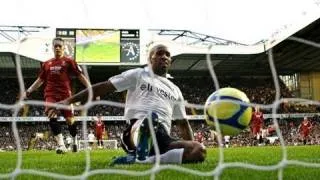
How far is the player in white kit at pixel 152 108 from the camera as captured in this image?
4.62m

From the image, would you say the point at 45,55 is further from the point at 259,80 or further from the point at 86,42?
the point at 259,80

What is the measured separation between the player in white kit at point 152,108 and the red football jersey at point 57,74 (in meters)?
2.63

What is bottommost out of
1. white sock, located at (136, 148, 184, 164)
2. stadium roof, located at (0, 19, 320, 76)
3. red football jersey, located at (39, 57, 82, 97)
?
white sock, located at (136, 148, 184, 164)

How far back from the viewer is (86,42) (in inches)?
1026

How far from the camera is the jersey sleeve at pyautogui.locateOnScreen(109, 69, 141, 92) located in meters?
4.74

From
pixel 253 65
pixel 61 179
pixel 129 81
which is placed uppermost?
pixel 253 65

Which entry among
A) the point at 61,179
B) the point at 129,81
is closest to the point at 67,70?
the point at 129,81

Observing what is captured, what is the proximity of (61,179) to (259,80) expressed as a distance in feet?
97.1

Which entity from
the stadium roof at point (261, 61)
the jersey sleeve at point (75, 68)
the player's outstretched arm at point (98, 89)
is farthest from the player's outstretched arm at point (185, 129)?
the stadium roof at point (261, 61)

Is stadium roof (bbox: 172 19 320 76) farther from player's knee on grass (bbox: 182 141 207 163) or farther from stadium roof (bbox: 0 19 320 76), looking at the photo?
player's knee on grass (bbox: 182 141 207 163)

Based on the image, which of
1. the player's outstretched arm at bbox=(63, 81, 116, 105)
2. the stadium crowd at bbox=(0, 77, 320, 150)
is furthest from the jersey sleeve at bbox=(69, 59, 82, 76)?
the stadium crowd at bbox=(0, 77, 320, 150)

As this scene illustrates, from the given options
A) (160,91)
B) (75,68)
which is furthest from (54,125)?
(160,91)

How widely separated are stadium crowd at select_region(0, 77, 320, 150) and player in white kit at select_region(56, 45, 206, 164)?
1767 centimetres

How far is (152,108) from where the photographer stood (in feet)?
16.2
